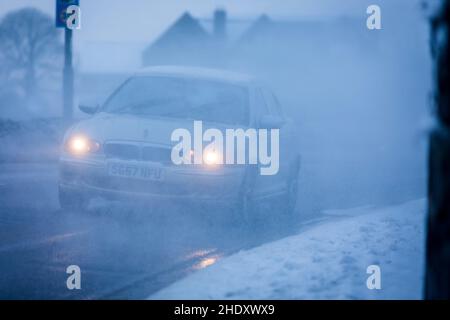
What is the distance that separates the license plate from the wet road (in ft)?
1.09

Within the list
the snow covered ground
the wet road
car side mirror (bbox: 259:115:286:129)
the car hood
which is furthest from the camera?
car side mirror (bbox: 259:115:286:129)

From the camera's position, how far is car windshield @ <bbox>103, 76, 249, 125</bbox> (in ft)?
23.0

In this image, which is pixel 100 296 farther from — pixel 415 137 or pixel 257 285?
pixel 415 137

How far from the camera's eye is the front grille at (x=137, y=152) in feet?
20.6

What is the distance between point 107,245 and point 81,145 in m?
1.21

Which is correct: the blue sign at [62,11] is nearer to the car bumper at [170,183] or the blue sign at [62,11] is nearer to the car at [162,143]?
the car at [162,143]

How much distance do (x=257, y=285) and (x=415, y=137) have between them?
5.73 ft

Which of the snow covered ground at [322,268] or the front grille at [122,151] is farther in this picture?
the front grille at [122,151]

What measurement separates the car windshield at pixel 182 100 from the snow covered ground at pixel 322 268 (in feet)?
5.44

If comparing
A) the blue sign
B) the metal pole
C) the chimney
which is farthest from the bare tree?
the blue sign

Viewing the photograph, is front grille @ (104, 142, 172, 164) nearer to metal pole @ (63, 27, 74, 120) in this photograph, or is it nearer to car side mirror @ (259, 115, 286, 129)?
car side mirror @ (259, 115, 286, 129)

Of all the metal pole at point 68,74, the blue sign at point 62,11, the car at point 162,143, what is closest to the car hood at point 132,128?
the car at point 162,143

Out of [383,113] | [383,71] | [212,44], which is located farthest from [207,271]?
[212,44]

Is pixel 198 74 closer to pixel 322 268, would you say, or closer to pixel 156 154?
pixel 156 154
